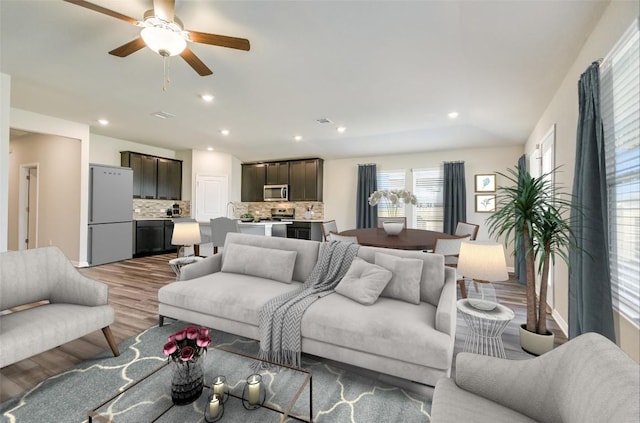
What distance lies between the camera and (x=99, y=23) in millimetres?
2283

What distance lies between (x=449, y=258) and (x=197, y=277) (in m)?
3.14

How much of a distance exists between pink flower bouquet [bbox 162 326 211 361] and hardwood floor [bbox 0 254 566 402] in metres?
1.34

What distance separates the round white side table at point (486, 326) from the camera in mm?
1852

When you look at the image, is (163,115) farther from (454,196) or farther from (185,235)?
(454,196)

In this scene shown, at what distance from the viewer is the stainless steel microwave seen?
719 centimetres

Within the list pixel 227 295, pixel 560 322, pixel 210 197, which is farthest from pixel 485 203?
pixel 210 197

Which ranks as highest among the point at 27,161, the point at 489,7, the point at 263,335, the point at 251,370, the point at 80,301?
the point at 489,7

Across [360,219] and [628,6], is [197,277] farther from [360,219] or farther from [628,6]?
[360,219]

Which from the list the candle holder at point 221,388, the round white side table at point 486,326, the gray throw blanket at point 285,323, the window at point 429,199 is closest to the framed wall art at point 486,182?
the window at point 429,199

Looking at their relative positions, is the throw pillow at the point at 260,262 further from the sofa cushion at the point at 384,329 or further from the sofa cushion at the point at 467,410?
the sofa cushion at the point at 467,410

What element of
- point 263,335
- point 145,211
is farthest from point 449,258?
point 145,211

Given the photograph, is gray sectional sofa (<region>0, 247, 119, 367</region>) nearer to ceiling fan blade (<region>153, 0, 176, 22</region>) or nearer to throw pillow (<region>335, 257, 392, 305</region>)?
throw pillow (<region>335, 257, 392, 305</region>)

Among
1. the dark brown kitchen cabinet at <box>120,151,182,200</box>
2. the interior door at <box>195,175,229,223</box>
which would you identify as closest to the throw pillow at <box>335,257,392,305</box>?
the interior door at <box>195,175,229,223</box>

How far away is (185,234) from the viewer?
3.27m
